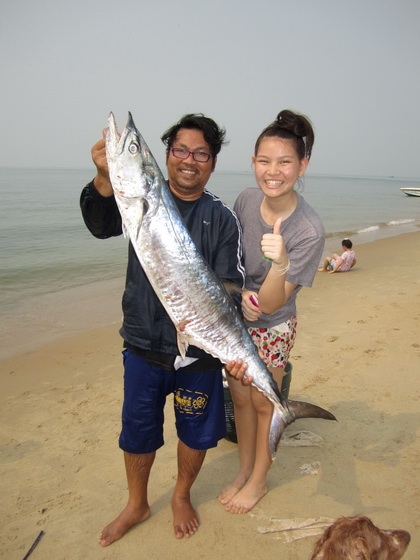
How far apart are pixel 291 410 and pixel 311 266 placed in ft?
3.57

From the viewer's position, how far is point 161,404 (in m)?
2.95

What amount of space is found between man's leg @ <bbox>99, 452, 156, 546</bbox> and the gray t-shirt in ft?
4.22

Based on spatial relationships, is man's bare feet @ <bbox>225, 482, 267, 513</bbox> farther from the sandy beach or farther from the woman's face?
the woman's face

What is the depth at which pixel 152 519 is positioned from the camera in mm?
3107

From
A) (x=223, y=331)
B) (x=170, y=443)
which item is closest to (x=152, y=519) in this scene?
(x=170, y=443)

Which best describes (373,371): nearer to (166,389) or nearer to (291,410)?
(291,410)

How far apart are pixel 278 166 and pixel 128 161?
1022mm

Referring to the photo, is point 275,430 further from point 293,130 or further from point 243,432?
point 293,130

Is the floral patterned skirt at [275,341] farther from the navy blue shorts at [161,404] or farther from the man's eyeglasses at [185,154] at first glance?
the man's eyeglasses at [185,154]

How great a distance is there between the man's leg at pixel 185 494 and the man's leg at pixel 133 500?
0.23 metres

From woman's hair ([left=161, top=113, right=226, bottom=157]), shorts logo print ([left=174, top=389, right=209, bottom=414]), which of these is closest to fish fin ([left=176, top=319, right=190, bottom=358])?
shorts logo print ([left=174, top=389, right=209, bottom=414])

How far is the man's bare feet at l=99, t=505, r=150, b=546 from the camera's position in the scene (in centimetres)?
289

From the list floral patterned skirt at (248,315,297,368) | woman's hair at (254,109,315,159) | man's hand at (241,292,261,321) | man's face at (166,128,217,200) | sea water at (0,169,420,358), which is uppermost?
woman's hair at (254,109,315,159)

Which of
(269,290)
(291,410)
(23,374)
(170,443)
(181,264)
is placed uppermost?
(181,264)
